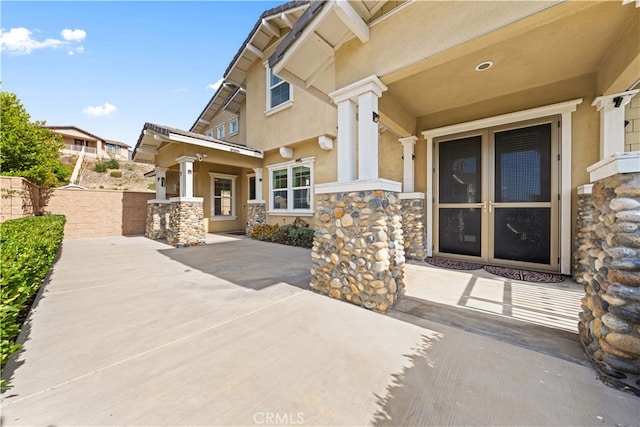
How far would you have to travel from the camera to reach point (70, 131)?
28.2 metres

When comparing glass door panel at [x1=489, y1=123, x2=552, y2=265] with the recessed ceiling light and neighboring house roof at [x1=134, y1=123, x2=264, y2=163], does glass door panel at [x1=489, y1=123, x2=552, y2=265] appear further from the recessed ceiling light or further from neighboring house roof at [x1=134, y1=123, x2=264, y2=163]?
neighboring house roof at [x1=134, y1=123, x2=264, y2=163]

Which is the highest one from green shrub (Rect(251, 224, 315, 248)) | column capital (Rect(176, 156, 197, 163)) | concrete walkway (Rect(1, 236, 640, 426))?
column capital (Rect(176, 156, 197, 163))

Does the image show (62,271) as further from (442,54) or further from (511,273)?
(511,273)

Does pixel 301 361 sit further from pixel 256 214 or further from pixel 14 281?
pixel 256 214

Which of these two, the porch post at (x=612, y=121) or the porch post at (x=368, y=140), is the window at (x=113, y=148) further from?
the porch post at (x=612, y=121)

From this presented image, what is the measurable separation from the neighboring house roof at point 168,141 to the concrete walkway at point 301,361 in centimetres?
474

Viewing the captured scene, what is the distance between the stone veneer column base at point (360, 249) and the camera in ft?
10.2

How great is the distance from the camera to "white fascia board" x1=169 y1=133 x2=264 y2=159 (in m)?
6.88

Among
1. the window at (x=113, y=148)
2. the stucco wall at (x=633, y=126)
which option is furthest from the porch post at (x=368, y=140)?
the window at (x=113, y=148)

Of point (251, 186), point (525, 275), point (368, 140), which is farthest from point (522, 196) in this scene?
point (251, 186)

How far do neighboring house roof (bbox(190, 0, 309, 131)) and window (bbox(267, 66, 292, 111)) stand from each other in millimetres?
1170

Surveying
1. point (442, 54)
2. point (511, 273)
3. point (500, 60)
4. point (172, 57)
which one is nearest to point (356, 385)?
point (442, 54)

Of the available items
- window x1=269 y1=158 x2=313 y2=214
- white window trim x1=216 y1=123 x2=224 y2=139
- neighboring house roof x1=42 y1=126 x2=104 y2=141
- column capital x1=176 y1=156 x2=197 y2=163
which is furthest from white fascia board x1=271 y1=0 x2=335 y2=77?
neighboring house roof x1=42 y1=126 x2=104 y2=141

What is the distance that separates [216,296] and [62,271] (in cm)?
386
